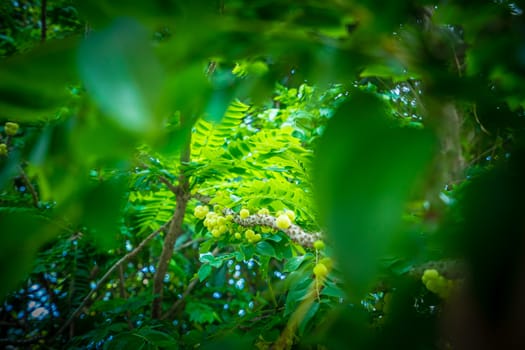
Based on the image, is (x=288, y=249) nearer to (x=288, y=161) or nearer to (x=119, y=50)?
(x=288, y=161)

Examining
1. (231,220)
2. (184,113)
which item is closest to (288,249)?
(231,220)

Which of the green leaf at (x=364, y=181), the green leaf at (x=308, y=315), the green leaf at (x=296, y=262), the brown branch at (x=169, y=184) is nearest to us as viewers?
the green leaf at (x=364, y=181)

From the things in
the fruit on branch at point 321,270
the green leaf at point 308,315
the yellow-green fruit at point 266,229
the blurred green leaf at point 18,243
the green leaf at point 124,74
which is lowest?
the yellow-green fruit at point 266,229

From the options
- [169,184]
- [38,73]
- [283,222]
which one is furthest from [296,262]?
[38,73]

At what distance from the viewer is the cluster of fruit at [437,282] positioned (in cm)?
50

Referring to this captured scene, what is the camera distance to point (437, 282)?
20.2 inches

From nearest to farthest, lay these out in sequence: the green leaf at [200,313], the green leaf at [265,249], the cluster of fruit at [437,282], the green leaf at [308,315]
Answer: the cluster of fruit at [437,282]
the green leaf at [308,315]
the green leaf at [265,249]
the green leaf at [200,313]

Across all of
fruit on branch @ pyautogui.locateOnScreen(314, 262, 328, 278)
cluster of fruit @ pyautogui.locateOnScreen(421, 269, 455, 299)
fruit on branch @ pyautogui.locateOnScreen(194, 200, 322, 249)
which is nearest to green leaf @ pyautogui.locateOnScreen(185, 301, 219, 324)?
fruit on branch @ pyautogui.locateOnScreen(194, 200, 322, 249)

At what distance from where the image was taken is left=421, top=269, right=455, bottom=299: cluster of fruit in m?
0.50

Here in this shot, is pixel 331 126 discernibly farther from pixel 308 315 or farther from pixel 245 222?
pixel 245 222

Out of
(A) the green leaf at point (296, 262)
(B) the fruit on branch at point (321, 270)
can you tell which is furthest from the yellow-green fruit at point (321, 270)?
(A) the green leaf at point (296, 262)

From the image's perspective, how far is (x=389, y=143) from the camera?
209 millimetres

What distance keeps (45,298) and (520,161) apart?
278 cm

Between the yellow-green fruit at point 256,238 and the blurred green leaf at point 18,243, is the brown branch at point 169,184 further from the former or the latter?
the blurred green leaf at point 18,243
